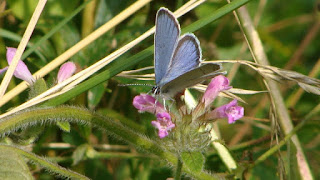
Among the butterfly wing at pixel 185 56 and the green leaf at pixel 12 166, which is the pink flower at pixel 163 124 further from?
the green leaf at pixel 12 166

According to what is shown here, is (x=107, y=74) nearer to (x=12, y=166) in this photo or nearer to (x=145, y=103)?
(x=145, y=103)

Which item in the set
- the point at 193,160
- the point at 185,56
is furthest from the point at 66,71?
the point at 193,160

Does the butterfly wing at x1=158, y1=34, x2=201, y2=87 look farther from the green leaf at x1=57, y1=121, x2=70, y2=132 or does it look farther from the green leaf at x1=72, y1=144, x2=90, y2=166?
the green leaf at x1=72, y1=144, x2=90, y2=166

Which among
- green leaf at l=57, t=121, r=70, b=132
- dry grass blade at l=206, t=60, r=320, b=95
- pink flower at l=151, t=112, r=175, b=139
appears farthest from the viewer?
dry grass blade at l=206, t=60, r=320, b=95

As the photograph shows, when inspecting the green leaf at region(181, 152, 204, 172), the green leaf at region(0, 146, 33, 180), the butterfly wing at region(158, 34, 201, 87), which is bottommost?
the green leaf at region(181, 152, 204, 172)

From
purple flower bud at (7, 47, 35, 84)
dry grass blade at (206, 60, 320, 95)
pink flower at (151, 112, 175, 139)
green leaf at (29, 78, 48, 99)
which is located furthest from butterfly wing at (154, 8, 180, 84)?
purple flower bud at (7, 47, 35, 84)

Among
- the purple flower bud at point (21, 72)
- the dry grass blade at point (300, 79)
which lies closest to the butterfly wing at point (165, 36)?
the dry grass blade at point (300, 79)
